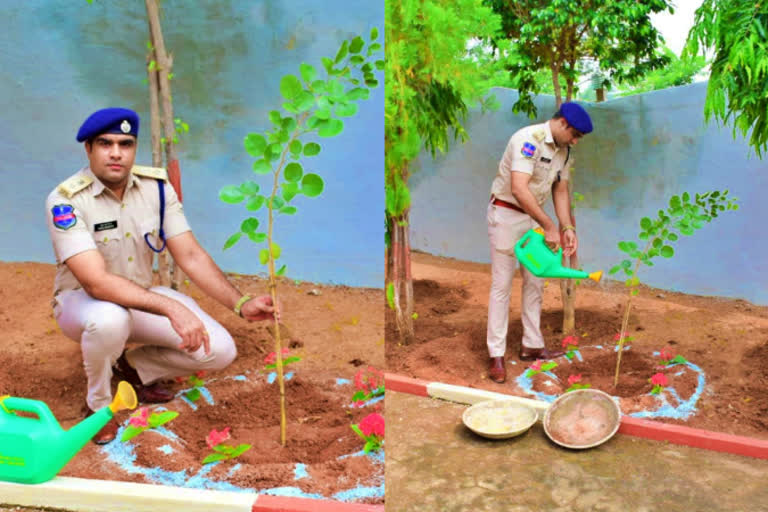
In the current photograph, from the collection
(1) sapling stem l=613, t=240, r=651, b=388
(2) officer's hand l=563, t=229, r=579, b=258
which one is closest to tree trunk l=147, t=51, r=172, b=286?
(2) officer's hand l=563, t=229, r=579, b=258

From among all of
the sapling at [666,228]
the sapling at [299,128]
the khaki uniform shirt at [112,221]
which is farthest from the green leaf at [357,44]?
the sapling at [666,228]

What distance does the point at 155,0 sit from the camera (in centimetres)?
179

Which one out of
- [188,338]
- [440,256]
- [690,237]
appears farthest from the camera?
[440,256]

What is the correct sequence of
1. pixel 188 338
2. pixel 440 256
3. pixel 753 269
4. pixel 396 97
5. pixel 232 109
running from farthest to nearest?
pixel 440 256
pixel 753 269
pixel 396 97
pixel 232 109
pixel 188 338

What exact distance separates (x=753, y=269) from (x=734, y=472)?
1.91ft

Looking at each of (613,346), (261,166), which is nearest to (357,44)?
(261,166)

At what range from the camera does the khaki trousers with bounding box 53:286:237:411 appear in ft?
5.62

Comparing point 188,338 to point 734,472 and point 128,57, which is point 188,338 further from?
point 734,472

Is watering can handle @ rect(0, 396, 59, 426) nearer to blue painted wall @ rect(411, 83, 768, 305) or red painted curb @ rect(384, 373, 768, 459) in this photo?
blue painted wall @ rect(411, 83, 768, 305)

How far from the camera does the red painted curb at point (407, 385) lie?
245 centimetres

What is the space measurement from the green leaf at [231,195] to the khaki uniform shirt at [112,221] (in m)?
0.16

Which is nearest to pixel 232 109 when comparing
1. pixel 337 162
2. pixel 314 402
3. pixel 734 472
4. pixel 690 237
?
pixel 337 162

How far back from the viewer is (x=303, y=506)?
154 centimetres

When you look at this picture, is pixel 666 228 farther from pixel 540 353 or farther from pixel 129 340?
pixel 129 340
